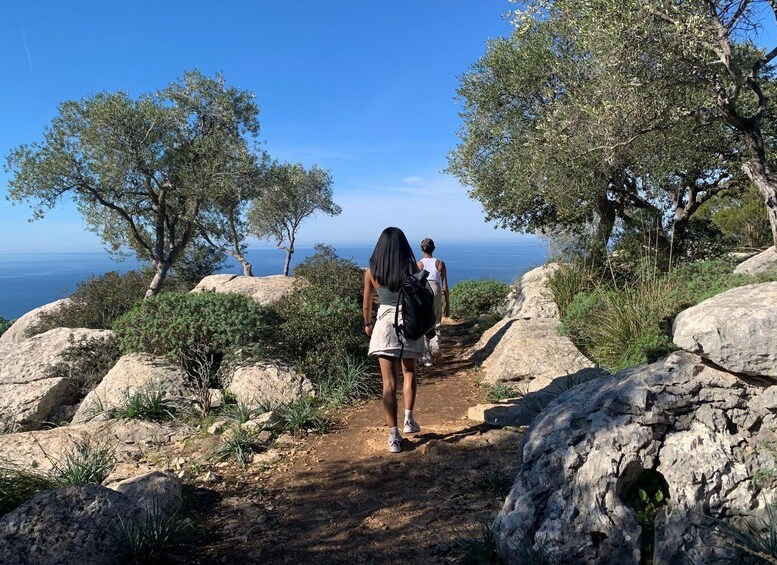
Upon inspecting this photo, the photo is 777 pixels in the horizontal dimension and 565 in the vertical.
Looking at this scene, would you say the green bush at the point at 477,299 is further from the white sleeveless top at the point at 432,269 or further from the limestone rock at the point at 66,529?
the limestone rock at the point at 66,529

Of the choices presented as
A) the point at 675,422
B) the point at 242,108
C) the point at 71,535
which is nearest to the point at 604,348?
the point at 675,422

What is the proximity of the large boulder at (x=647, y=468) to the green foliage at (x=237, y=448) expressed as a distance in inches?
121

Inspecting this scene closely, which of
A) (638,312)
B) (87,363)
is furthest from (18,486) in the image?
(638,312)

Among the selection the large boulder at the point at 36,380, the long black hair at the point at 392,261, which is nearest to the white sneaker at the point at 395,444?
the long black hair at the point at 392,261

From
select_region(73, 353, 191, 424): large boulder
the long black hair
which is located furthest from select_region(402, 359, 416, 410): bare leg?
select_region(73, 353, 191, 424): large boulder

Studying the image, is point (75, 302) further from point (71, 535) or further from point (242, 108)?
point (71, 535)

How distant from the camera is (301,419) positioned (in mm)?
5961

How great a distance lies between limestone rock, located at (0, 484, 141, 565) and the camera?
3.10 m

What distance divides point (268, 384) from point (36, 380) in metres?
4.35

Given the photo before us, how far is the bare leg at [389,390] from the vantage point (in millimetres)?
4945

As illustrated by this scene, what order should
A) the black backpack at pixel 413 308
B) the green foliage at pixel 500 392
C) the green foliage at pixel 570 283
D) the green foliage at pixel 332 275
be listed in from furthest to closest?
the green foliage at pixel 332 275 → the green foliage at pixel 570 283 → the green foliage at pixel 500 392 → the black backpack at pixel 413 308

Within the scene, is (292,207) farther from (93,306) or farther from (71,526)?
(71,526)

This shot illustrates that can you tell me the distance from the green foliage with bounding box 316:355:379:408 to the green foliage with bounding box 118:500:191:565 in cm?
332

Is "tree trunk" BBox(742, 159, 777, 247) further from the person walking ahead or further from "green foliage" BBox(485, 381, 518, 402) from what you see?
"green foliage" BBox(485, 381, 518, 402)
